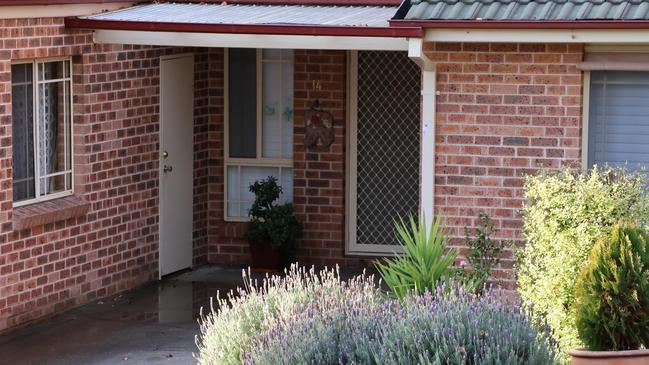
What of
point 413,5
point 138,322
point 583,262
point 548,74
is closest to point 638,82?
point 548,74

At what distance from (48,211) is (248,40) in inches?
99.0

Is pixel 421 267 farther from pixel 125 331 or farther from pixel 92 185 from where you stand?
pixel 92 185

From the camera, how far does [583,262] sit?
9.91 meters

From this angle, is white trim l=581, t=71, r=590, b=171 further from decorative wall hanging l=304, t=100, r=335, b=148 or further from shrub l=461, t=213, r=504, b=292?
decorative wall hanging l=304, t=100, r=335, b=148

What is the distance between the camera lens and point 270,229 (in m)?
15.7

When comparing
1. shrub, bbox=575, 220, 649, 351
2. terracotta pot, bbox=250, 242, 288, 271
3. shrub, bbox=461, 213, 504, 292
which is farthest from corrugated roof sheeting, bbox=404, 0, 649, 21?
terracotta pot, bbox=250, 242, 288, 271

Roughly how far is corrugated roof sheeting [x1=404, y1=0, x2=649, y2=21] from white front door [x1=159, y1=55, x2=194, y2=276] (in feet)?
13.5

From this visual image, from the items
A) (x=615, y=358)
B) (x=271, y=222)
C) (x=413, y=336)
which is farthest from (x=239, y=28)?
(x=615, y=358)

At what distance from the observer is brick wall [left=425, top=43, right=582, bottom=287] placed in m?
12.3

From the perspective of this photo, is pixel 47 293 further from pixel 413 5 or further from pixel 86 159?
pixel 413 5

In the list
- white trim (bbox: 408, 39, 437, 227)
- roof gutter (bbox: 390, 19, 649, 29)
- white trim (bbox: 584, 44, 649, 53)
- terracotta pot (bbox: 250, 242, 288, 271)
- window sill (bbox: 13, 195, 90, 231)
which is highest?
roof gutter (bbox: 390, 19, 649, 29)

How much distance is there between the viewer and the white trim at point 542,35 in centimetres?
1168

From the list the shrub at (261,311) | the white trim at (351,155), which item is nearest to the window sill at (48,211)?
the white trim at (351,155)

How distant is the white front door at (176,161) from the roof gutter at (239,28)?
1.80m
